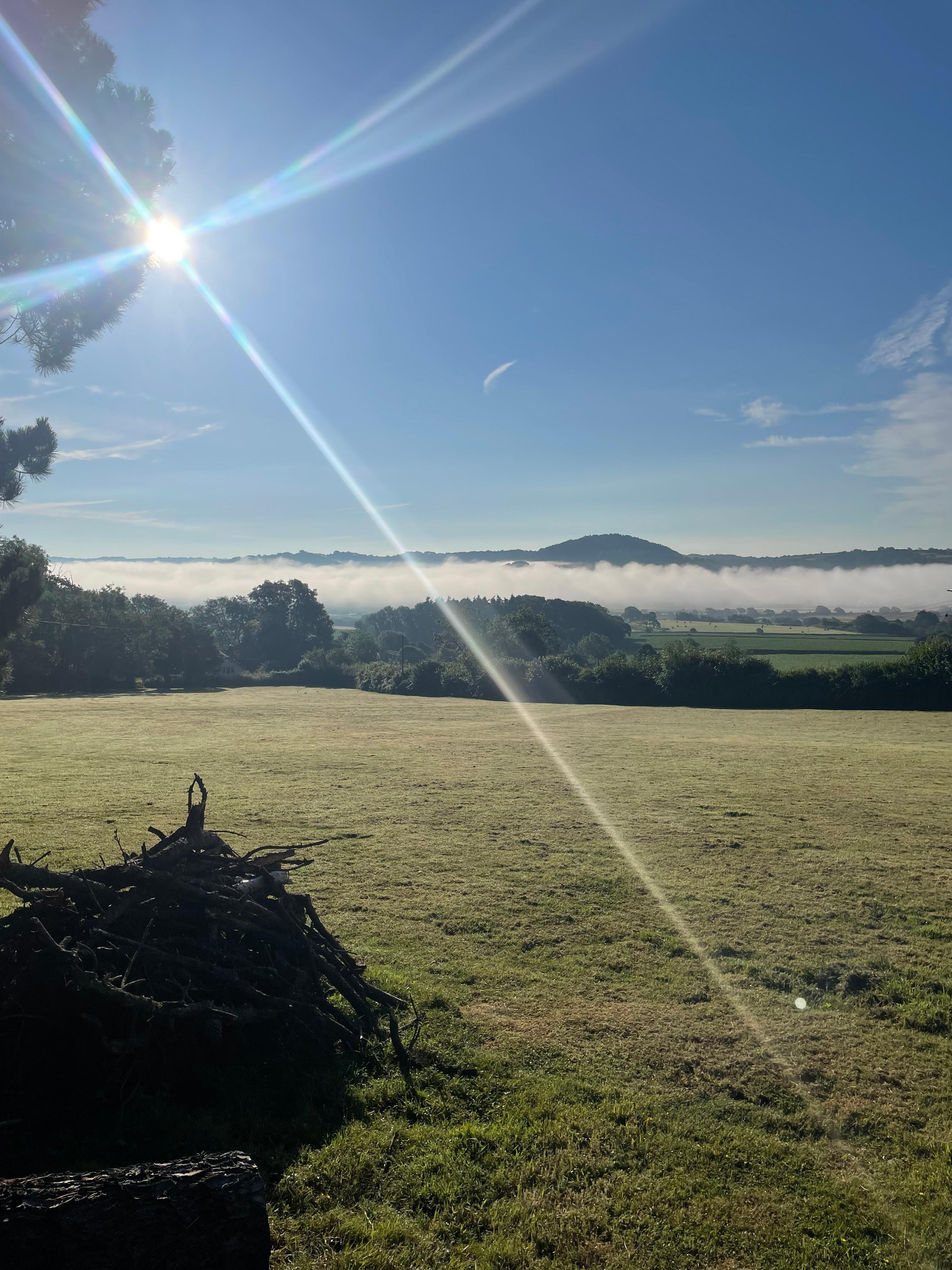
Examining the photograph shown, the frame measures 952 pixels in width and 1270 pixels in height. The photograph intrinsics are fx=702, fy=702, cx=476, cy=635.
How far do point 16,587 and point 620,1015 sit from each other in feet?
40.4

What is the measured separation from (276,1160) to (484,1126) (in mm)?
1653

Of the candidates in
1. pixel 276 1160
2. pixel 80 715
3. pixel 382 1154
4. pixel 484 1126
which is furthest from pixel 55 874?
pixel 80 715

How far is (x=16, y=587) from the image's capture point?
12828 mm

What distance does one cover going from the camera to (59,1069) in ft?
17.8

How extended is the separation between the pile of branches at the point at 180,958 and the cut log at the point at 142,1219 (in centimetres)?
183

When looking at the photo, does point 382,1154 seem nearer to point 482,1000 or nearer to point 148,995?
point 148,995

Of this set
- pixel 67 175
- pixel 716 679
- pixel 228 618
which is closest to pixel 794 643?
pixel 716 679

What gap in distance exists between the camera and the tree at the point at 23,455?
10242 mm

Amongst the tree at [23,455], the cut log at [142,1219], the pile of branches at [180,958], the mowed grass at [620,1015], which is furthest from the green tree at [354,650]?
the cut log at [142,1219]

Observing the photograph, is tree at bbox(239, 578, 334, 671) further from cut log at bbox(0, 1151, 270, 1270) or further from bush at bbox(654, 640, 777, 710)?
cut log at bbox(0, 1151, 270, 1270)

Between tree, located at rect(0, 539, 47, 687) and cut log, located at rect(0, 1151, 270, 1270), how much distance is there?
1142 cm

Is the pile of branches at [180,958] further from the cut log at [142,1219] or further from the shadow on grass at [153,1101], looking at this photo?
the cut log at [142,1219]

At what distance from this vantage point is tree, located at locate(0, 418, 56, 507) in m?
10.2

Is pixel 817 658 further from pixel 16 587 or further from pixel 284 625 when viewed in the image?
pixel 16 587
